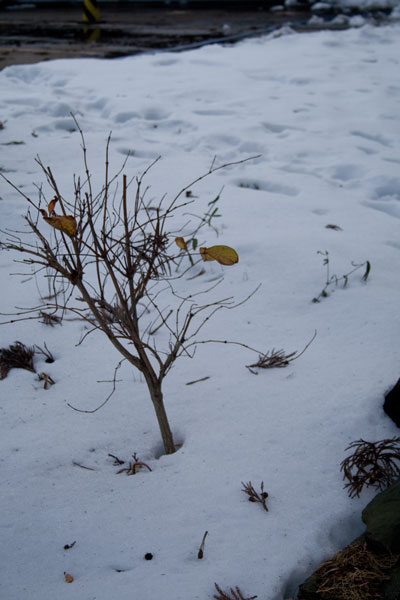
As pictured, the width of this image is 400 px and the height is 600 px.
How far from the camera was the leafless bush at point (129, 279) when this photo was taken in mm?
1332

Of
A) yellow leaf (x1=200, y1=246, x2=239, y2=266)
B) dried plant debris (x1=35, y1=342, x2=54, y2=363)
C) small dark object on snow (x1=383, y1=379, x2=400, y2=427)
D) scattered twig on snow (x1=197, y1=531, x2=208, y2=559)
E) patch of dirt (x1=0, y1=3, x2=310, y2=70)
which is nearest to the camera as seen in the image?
yellow leaf (x1=200, y1=246, x2=239, y2=266)

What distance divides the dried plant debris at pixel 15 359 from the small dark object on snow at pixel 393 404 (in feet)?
5.34

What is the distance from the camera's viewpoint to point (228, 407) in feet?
6.54

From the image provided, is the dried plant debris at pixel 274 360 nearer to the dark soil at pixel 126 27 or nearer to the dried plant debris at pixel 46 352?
the dried plant debris at pixel 46 352

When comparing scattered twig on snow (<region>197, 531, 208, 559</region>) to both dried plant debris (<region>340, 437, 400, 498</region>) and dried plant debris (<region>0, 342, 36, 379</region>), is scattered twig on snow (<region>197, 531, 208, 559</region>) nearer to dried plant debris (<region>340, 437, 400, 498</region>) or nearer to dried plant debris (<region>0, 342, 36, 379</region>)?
dried plant debris (<region>340, 437, 400, 498</region>)

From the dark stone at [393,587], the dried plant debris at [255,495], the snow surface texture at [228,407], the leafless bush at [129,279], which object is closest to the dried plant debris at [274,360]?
the snow surface texture at [228,407]

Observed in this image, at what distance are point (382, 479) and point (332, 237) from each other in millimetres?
1854

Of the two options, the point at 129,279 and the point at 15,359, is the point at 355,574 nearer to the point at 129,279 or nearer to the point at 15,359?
the point at 129,279

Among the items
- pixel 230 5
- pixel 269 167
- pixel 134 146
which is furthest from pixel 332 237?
pixel 230 5

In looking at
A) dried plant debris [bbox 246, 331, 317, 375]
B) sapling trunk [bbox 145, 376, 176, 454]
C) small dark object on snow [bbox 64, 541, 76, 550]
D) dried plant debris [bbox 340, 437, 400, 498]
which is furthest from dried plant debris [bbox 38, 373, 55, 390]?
dried plant debris [bbox 340, 437, 400, 498]

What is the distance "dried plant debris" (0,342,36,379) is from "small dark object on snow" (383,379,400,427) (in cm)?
163

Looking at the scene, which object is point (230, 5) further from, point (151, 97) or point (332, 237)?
point (332, 237)

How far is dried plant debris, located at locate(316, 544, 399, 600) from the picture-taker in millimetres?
1269

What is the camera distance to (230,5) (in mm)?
16734
